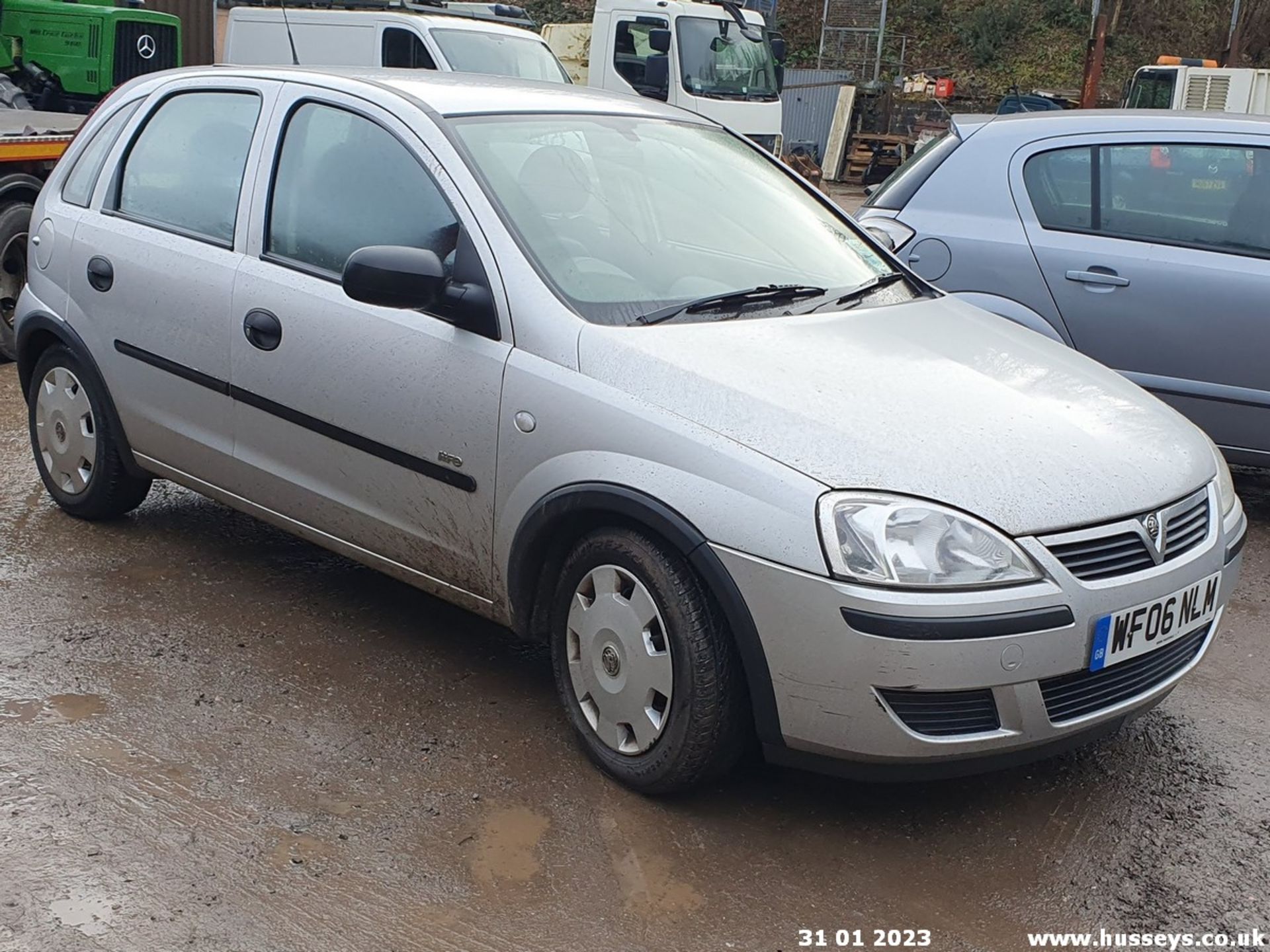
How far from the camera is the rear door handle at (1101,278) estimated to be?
221 inches

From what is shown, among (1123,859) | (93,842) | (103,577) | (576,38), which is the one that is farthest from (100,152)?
(576,38)

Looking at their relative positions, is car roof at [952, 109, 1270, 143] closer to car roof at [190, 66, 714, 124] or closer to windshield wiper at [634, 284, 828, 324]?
car roof at [190, 66, 714, 124]

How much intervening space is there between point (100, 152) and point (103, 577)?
1.49 m

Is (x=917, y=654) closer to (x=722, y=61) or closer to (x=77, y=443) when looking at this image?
(x=77, y=443)

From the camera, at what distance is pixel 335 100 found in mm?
4066

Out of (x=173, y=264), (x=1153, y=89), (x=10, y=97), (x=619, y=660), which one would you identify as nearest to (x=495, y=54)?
(x=10, y=97)

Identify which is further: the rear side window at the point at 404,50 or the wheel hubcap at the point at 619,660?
the rear side window at the point at 404,50

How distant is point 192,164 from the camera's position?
14.7ft

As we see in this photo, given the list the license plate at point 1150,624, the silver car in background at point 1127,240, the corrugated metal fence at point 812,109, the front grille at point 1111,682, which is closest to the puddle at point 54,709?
the front grille at point 1111,682

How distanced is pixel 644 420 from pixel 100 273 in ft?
7.83

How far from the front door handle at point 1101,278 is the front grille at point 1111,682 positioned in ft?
8.45

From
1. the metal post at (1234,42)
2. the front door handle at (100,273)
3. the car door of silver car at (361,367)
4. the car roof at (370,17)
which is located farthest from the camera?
the metal post at (1234,42)

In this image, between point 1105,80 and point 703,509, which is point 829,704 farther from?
point 1105,80

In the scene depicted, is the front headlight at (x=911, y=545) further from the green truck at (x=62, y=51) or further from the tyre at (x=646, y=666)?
the green truck at (x=62, y=51)
